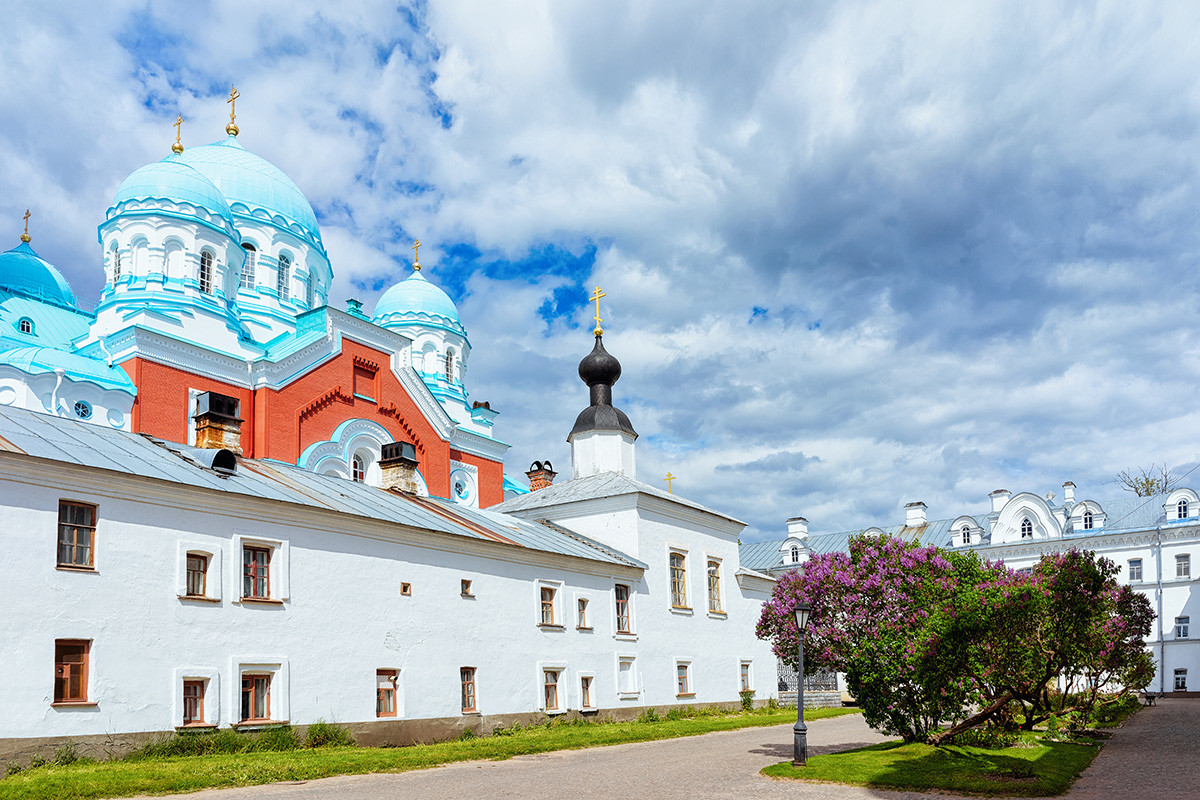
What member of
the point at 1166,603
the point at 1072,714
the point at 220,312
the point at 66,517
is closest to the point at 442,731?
the point at 66,517

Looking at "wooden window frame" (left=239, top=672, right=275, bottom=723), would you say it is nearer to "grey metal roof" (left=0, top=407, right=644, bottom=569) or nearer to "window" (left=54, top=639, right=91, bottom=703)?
"window" (left=54, top=639, right=91, bottom=703)

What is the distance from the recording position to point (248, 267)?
3672 centimetres

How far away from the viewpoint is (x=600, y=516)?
93.8ft

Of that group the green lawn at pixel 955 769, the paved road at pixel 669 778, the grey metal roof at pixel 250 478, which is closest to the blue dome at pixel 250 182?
the grey metal roof at pixel 250 478

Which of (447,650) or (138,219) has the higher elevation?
(138,219)

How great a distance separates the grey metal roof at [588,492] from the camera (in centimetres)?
2878

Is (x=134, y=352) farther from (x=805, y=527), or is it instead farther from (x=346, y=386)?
(x=805, y=527)

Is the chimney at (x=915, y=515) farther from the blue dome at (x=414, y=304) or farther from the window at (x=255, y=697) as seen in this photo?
the window at (x=255, y=697)

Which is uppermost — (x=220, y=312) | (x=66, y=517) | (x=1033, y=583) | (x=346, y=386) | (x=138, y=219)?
(x=138, y=219)

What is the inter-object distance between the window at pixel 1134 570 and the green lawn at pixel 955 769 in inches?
1457

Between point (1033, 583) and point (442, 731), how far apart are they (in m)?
11.8

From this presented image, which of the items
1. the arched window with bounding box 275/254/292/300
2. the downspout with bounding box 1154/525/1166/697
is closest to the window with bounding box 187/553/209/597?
the arched window with bounding box 275/254/292/300

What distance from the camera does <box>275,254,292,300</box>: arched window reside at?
3781cm

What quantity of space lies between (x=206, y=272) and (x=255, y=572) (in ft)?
63.6
